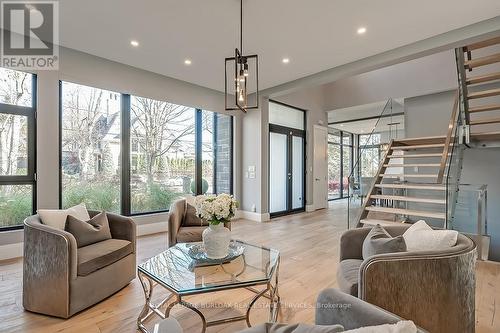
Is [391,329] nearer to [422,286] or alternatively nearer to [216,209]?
[422,286]

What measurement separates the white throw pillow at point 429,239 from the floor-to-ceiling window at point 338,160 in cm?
866

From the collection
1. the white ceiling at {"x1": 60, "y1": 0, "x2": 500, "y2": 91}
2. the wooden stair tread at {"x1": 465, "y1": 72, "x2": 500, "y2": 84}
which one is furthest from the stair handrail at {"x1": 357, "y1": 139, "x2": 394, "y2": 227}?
the white ceiling at {"x1": 60, "y1": 0, "x2": 500, "y2": 91}

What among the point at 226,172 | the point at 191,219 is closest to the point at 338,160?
the point at 226,172

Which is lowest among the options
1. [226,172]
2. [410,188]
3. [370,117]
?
[410,188]

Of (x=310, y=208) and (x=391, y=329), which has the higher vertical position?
(x=391, y=329)

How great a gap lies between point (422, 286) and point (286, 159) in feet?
18.1

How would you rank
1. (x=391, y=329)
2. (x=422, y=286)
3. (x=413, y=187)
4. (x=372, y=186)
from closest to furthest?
(x=391, y=329), (x=422, y=286), (x=413, y=187), (x=372, y=186)

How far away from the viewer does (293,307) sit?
236 centimetres

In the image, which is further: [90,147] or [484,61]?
[90,147]

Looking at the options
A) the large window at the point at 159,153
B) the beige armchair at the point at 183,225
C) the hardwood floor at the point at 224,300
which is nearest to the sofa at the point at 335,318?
the hardwood floor at the point at 224,300

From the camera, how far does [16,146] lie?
3.60m

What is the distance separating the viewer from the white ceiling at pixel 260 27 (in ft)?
9.48

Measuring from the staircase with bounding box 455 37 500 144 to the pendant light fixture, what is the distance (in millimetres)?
3223

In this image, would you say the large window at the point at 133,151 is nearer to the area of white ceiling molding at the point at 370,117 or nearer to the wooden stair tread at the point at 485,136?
the area of white ceiling molding at the point at 370,117
